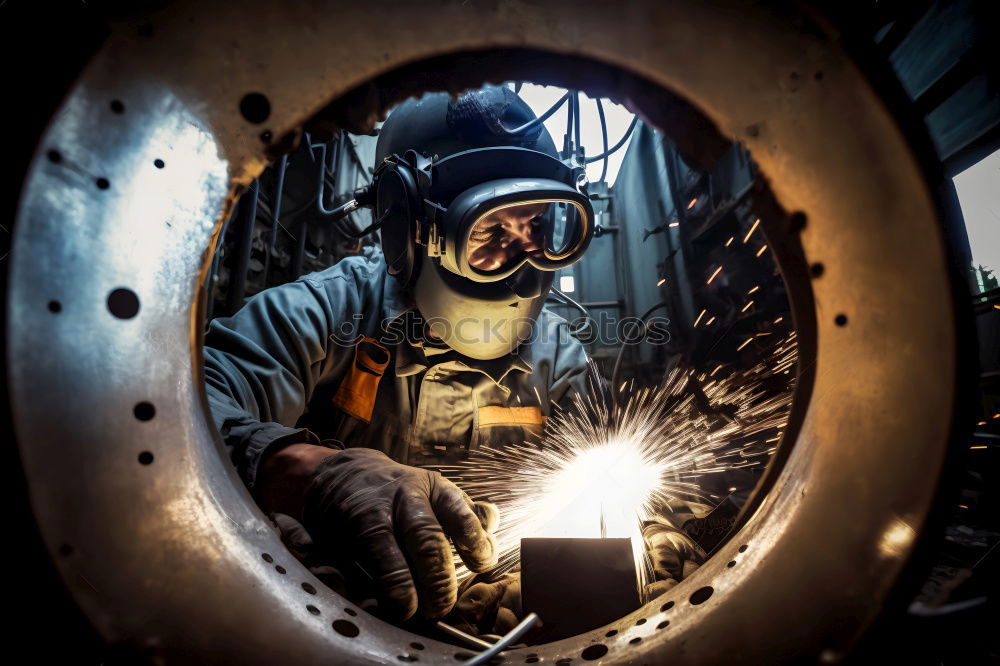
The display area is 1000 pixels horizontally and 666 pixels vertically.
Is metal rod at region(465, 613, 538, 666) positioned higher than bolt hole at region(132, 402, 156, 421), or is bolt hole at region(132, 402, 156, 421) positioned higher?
bolt hole at region(132, 402, 156, 421)

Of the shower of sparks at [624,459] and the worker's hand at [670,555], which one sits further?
the shower of sparks at [624,459]

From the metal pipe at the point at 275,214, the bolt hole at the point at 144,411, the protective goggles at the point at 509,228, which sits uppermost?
the metal pipe at the point at 275,214

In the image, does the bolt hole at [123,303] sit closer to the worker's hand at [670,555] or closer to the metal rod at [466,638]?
the metal rod at [466,638]

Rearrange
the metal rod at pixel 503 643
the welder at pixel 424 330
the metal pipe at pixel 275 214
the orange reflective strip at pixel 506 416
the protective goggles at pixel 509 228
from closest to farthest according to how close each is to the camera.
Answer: the metal rod at pixel 503 643 → the welder at pixel 424 330 → the protective goggles at pixel 509 228 → the orange reflective strip at pixel 506 416 → the metal pipe at pixel 275 214

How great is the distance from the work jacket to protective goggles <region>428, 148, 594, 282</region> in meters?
0.51

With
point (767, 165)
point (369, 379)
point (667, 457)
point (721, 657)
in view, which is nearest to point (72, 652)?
point (721, 657)

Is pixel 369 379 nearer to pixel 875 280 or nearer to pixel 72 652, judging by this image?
pixel 72 652

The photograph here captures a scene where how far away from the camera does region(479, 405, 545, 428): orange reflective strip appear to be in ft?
7.39

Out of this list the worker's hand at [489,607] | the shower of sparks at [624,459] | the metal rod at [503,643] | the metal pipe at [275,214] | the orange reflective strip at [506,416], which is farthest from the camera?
the metal pipe at [275,214]

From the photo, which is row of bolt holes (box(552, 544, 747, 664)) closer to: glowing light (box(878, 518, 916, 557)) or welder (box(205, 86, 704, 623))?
glowing light (box(878, 518, 916, 557))

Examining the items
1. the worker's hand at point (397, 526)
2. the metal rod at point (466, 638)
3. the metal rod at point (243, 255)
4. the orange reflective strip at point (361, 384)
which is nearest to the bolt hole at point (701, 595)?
the metal rod at point (466, 638)

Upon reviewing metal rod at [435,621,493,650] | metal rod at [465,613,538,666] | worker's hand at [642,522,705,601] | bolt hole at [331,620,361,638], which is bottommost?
metal rod at [435,621,493,650]

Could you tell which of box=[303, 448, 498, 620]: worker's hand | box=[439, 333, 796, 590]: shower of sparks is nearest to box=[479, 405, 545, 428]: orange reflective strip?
box=[439, 333, 796, 590]: shower of sparks

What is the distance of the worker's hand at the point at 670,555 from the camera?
1.18 metres
